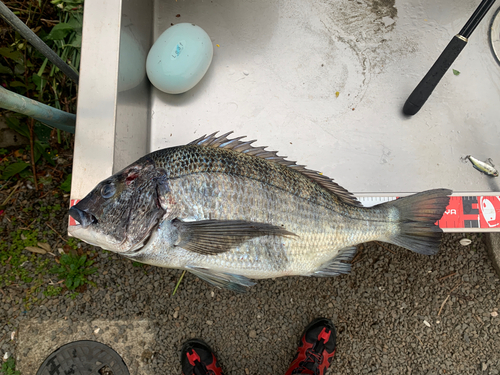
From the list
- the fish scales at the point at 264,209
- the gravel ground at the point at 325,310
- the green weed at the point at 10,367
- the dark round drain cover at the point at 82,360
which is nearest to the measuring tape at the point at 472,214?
the fish scales at the point at 264,209

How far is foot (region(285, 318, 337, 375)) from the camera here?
220 cm

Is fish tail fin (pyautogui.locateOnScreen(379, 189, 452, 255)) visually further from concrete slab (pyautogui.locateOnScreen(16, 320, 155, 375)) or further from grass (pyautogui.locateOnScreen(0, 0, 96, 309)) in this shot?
grass (pyautogui.locateOnScreen(0, 0, 96, 309))

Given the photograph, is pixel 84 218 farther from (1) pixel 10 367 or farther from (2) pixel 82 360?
(1) pixel 10 367

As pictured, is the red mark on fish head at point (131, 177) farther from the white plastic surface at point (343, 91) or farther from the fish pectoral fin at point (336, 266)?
the fish pectoral fin at point (336, 266)

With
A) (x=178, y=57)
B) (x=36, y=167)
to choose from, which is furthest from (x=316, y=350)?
(x=36, y=167)

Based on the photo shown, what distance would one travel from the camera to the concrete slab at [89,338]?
222 cm

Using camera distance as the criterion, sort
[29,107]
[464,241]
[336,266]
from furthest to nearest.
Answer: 1. [464,241]
2. [336,266]
3. [29,107]

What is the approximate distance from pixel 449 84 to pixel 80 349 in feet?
10.2

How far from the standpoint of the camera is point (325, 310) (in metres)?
2.31

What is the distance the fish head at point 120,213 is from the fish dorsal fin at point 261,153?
0.32 metres

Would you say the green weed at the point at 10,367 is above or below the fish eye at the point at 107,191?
below

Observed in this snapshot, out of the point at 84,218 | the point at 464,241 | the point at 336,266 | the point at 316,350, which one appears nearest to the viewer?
the point at 84,218

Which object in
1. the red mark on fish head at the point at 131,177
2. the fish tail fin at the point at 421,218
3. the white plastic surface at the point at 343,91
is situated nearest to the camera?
the red mark on fish head at the point at 131,177

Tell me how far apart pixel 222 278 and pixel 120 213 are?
1.77 feet
